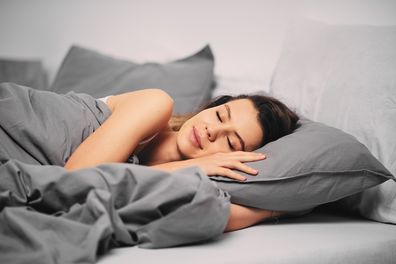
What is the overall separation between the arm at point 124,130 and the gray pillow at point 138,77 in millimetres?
530

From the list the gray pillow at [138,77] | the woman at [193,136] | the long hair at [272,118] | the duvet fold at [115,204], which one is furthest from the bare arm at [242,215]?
the gray pillow at [138,77]

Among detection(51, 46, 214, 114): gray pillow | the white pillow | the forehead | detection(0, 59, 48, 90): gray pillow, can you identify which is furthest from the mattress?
Answer: detection(0, 59, 48, 90): gray pillow

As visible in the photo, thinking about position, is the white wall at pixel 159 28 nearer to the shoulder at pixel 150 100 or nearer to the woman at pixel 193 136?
the woman at pixel 193 136

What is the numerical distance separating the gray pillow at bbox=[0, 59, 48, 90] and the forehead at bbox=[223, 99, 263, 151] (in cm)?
118

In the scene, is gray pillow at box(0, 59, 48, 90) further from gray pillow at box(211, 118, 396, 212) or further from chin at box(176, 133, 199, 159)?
gray pillow at box(211, 118, 396, 212)

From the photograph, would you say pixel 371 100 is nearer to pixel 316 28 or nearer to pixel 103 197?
pixel 316 28

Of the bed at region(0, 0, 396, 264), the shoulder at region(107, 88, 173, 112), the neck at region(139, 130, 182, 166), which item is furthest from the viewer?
the neck at region(139, 130, 182, 166)

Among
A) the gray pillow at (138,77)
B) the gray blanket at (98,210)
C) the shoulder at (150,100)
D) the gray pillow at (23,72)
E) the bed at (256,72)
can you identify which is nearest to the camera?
the gray blanket at (98,210)

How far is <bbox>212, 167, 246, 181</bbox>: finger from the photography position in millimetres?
1110

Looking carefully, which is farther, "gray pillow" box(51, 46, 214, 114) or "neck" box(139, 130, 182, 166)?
"gray pillow" box(51, 46, 214, 114)

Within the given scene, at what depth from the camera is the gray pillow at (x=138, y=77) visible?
1.88 m

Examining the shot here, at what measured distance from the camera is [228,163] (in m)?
1.15

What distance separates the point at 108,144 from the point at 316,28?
3.29ft

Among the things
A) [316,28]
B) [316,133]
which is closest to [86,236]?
[316,133]
